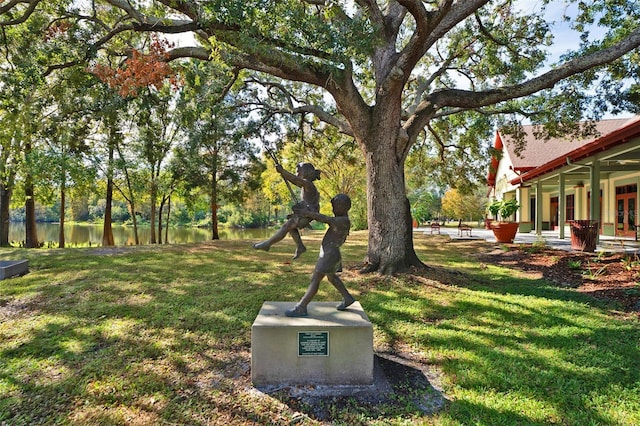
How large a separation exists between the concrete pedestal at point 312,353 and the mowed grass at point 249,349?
10.1 inches

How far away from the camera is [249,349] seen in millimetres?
4113

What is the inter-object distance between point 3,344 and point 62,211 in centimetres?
Result: 1946

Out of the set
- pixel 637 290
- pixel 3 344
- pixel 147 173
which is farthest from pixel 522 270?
pixel 147 173

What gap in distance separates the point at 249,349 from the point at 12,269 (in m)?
7.10

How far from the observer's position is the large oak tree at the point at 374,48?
5.76 metres

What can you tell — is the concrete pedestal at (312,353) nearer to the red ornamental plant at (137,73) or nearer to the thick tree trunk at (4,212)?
the red ornamental plant at (137,73)

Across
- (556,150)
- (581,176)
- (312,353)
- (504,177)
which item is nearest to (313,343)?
(312,353)

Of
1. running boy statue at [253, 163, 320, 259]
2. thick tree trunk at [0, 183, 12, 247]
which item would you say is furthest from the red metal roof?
thick tree trunk at [0, 183, 12, 247]

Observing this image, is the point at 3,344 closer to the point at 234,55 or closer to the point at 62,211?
the point at 234,55

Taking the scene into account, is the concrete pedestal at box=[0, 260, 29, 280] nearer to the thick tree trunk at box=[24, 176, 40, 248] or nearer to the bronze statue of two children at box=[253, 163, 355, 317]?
the bronze statue of two children at box=[253, 163, 355, 317]

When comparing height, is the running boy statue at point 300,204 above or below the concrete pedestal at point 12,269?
above

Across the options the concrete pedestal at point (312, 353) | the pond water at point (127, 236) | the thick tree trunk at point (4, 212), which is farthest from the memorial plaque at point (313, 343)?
the pond water at point (127, 236)

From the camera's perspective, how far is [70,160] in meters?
13.9

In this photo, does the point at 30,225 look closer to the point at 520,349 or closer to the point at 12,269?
the point at 12,269
